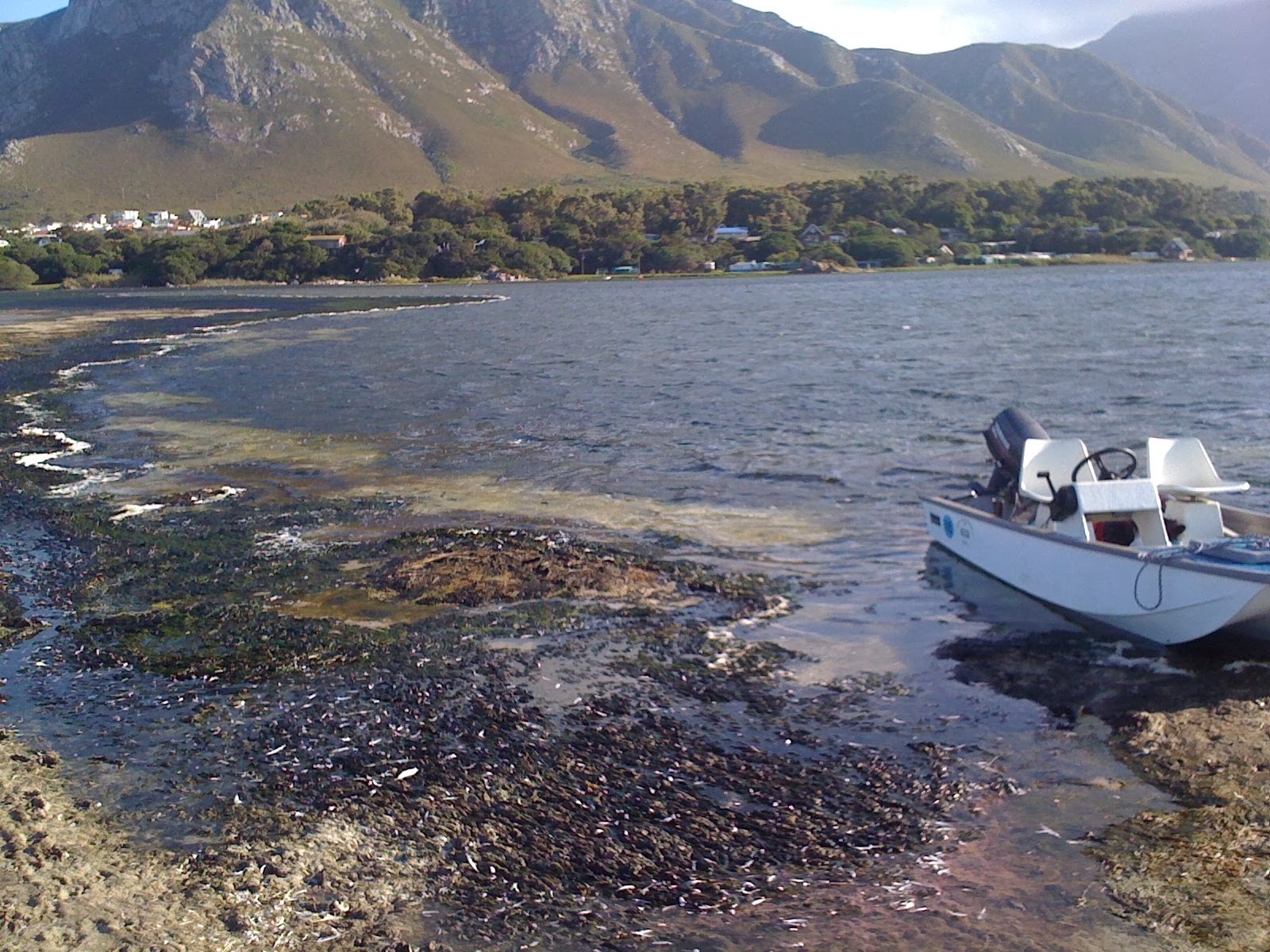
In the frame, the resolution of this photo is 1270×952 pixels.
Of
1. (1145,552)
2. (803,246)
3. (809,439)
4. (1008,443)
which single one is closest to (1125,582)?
(1145,552)

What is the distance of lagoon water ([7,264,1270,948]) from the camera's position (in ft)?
38.7

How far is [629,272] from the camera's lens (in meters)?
180

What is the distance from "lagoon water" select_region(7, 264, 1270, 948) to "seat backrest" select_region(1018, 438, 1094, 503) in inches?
64.9

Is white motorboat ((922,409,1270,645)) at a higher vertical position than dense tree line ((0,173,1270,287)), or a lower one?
lower

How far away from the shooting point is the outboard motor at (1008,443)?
18.4 m

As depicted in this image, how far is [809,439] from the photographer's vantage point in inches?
1196

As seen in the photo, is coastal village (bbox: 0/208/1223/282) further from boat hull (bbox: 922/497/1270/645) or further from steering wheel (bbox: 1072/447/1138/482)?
boat hull (bbox: 922/497/1270/645)

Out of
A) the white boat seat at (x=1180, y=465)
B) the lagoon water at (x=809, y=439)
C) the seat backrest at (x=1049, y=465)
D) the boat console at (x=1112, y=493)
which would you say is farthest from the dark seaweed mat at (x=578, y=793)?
the white boat seat at (x=1180, y=465)

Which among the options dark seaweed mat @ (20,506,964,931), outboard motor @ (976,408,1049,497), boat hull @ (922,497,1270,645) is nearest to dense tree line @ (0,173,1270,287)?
outboard motor @ (976,408,1049,497)

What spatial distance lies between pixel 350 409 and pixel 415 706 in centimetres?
2653

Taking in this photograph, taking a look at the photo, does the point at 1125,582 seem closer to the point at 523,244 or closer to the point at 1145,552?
the point at 1145,552

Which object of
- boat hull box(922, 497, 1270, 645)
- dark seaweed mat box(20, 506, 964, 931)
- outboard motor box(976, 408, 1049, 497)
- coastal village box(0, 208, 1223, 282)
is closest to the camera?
dark seaweed mat box(20, 506, 964, 931)

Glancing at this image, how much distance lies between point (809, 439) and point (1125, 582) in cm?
1676

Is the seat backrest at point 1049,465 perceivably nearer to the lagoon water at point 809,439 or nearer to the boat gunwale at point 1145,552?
the boat gunwale at point 1145,552
